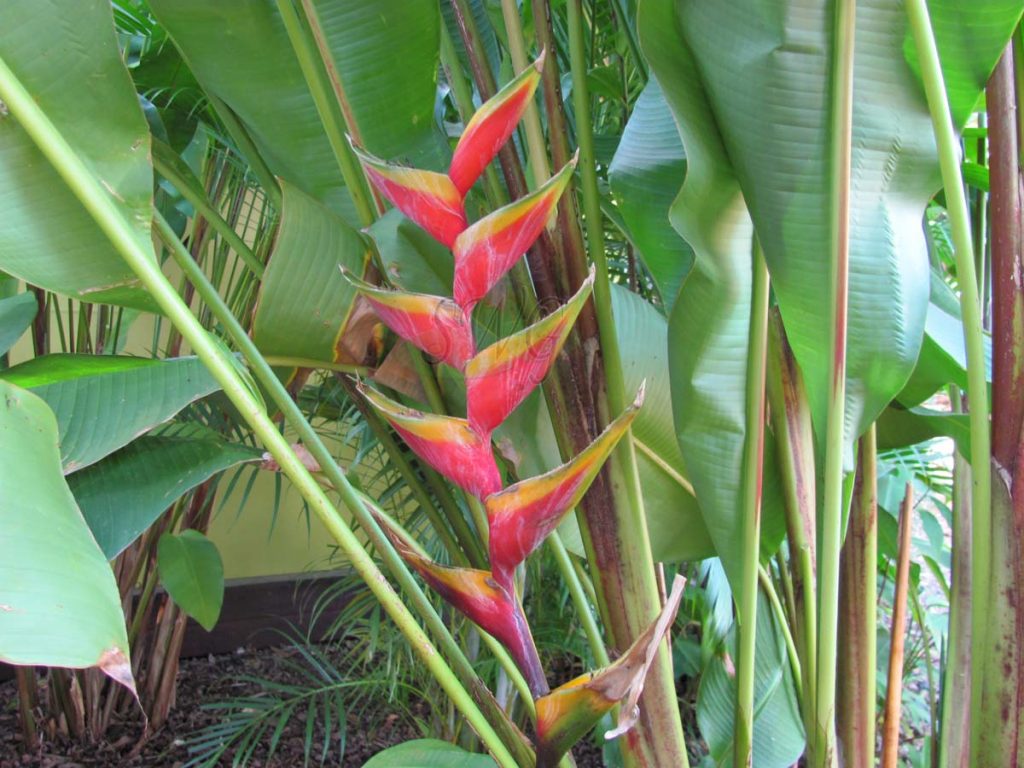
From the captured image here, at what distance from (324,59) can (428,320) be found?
1.05 ft

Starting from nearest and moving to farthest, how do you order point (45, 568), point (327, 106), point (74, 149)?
point (45, 568)
point (74, 149)
point (327, 106)

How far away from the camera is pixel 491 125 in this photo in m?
0.38

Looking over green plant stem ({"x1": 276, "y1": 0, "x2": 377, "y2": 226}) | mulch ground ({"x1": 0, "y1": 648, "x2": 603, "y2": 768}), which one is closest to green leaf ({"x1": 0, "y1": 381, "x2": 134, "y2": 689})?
green plant stem ({"x1": 276, "y1": 0, "x2": 377, "y2": 226})

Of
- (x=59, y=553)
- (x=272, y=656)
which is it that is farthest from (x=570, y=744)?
(x=272, y=656)

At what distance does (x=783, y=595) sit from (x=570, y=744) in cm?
42

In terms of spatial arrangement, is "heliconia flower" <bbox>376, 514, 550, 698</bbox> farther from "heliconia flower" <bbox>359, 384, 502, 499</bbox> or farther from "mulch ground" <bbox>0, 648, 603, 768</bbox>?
"mulch ground" <bbox>0, 648, 603, 768</bbox>

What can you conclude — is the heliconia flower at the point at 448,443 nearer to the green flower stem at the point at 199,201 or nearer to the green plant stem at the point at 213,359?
the green plant stem at the point at 213,359

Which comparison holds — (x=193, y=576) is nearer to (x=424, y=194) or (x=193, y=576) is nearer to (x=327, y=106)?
(x=327, y=106)

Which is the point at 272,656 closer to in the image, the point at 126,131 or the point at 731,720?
the point at 731,720

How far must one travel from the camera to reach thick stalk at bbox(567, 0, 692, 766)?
0.53 meters

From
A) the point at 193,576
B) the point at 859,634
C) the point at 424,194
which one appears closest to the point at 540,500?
the point at 424,194

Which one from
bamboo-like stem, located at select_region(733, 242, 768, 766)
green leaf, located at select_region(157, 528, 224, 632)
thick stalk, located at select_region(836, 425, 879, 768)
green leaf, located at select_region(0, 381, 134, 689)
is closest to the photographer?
green leaf, located at select_region(0, 381, 134, 689)

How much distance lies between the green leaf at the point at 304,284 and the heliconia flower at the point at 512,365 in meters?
0.20

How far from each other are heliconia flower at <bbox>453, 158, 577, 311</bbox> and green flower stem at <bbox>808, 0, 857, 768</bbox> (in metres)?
0.18
